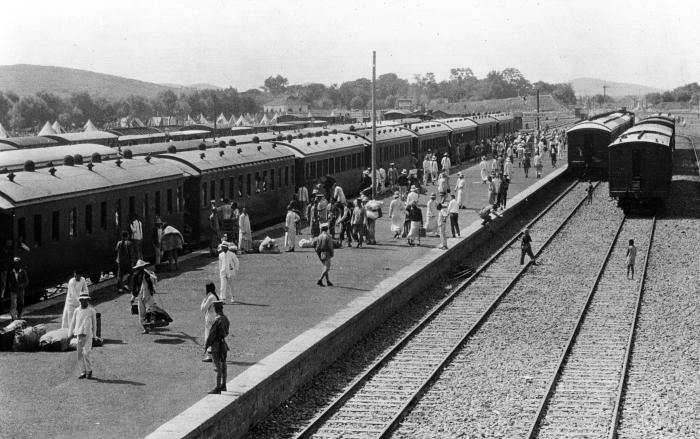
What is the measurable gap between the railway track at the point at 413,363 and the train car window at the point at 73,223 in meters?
7.19

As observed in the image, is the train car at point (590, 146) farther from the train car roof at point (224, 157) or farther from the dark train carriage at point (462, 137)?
the train car roof at point (224, 157)

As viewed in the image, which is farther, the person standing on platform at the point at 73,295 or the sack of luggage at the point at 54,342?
the person standing on platform at the point at 73,295

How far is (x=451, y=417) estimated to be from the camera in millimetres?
14062

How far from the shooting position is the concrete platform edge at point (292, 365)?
11969 millimetres

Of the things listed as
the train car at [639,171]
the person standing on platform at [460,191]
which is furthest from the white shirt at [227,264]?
the train car at [639,171]

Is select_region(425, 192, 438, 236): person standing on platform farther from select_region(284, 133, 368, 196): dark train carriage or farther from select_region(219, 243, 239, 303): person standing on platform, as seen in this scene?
select_region(219, 243, 239, 303): person standing on platform

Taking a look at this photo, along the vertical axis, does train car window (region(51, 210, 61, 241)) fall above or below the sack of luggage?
above

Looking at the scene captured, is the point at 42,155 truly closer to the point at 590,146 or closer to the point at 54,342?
the point at 54,342

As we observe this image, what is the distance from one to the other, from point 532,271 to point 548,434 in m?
14.2

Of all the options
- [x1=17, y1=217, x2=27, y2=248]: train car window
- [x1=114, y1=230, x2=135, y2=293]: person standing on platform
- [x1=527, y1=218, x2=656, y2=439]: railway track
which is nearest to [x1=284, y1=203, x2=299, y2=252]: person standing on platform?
[x1=114, y1=230, x2=135, y2=293]: person standing on platform

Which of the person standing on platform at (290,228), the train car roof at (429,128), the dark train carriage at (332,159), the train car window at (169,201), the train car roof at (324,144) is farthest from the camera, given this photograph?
the train car roof at (429,128)

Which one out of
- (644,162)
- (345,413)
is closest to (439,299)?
(345,413)

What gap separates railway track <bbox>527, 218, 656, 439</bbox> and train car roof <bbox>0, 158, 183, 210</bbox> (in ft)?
33.6

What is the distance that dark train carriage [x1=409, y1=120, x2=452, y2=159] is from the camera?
60.2 metres
